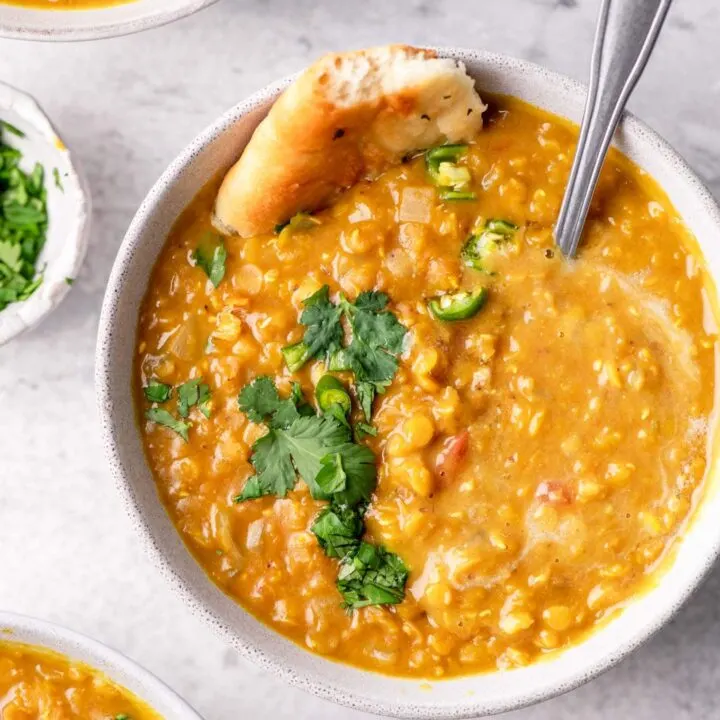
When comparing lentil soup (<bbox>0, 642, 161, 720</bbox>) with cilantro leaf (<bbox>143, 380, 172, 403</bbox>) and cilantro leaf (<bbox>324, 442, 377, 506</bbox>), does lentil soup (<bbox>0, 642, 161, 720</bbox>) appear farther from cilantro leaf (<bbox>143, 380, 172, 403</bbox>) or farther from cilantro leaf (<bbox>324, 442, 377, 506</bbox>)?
cilantro leaf (<bbox>324, 442, 377, 506</bbox>)

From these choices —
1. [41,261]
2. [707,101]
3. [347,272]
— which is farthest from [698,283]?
[41,261]

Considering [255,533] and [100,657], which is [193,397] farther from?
[100,657]

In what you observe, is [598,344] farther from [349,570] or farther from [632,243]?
[349,570]

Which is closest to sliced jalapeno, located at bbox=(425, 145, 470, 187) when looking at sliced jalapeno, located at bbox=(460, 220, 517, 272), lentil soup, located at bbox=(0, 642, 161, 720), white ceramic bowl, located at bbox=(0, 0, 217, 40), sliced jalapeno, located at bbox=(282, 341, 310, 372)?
sliced jalapeno, located at bbox=(460, 220, 517, 272)

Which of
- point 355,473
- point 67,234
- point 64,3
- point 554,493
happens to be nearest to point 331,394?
point 355,473

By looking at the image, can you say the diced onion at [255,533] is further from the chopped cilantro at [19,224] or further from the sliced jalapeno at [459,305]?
the chopped cilantro at [19,224]

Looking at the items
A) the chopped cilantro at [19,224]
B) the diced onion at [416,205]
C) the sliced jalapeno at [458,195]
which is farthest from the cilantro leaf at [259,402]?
the chopped cilantro at [19,224]
